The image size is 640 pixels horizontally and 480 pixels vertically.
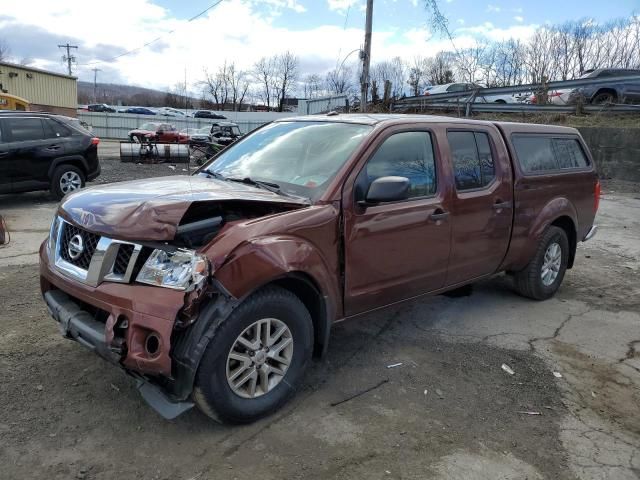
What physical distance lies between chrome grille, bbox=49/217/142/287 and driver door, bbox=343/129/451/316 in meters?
1.35

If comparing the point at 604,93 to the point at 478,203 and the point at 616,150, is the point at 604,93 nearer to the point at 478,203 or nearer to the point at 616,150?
the point at 616,150

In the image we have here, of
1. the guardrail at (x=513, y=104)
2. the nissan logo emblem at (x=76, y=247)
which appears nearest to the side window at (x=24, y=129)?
the nissan logo emblem at (x=76, y=247)

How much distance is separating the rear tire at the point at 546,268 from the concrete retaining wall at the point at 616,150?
1161 centimetres

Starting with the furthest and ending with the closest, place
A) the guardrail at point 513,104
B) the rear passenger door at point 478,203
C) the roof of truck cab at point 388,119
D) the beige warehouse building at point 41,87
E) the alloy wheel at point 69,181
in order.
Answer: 1. the beige warehouse building at point 41,87
2. the guardrail at point 513,104
3. the alloy wheel at point 69,181
4. the rear passenger door at point 478,203
5. the roof of truck cab at point 388,119

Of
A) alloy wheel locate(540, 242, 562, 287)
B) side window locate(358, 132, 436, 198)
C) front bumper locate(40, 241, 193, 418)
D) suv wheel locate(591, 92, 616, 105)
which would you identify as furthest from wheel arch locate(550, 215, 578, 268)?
suv wheel locate(591, 92, 616, 105)

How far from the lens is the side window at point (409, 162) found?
3703 mm

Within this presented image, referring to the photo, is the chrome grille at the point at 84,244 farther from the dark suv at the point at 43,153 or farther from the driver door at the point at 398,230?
the dark suv at the point at 43,153

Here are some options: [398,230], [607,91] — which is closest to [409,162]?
[398,230]

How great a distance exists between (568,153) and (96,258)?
16.2 ft

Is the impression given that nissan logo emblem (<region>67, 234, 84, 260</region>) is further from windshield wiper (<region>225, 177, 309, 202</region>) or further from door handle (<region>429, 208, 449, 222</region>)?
door handle (<region>429, 208, 449, 222</region>)

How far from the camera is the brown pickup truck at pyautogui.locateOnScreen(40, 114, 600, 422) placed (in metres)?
2.72

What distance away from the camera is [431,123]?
165 inches

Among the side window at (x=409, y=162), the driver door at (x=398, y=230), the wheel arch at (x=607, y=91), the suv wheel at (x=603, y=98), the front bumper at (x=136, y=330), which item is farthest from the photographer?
the suv wheel at (x=603, y=98)

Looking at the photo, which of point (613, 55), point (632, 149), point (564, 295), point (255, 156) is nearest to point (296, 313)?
point (255, 156)
